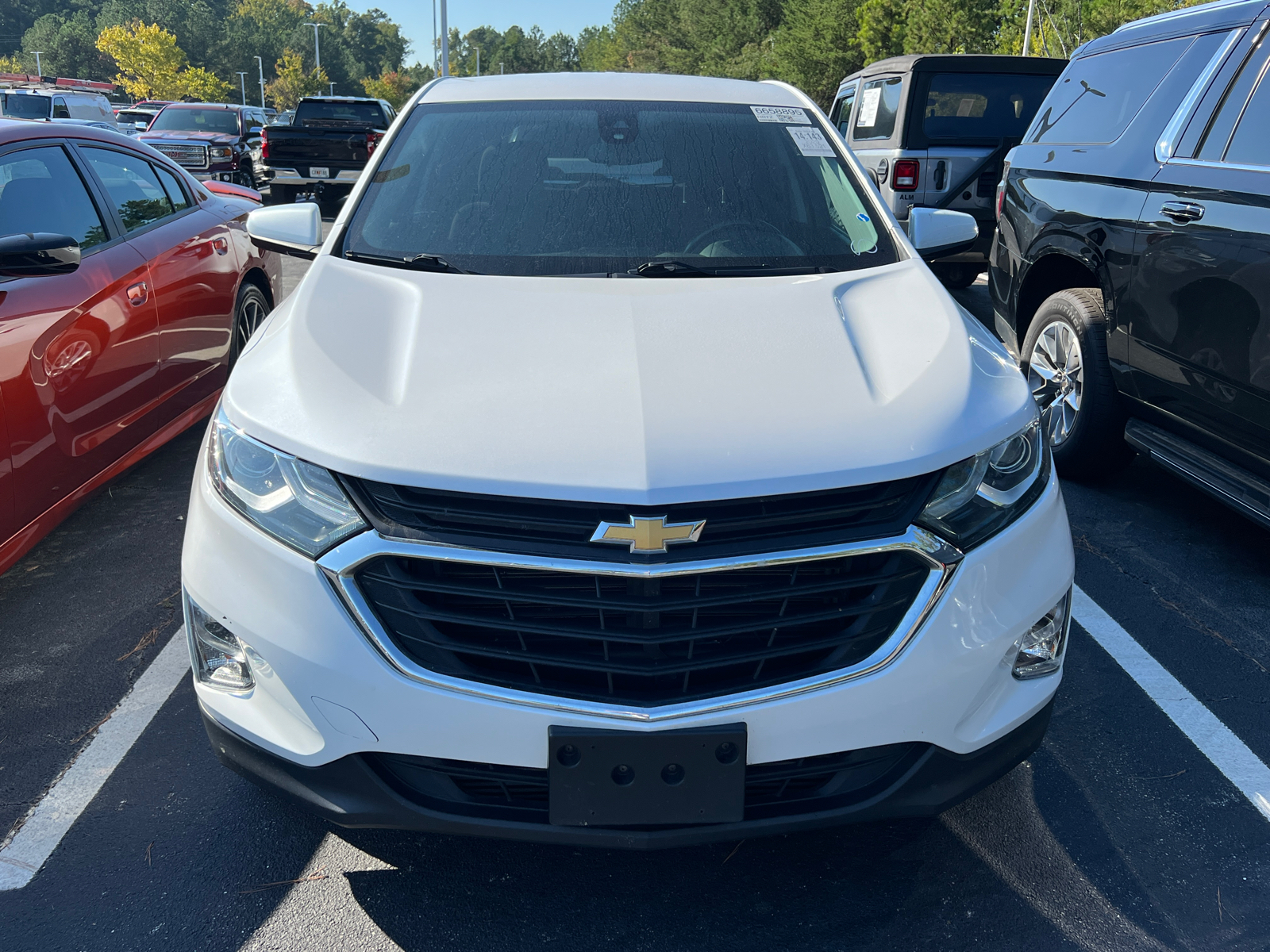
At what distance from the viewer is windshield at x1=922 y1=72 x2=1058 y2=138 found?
8797mm

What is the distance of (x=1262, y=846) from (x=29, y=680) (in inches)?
130

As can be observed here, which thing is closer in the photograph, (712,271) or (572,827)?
(572,827)

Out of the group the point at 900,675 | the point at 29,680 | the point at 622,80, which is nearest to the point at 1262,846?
the point at 900,675

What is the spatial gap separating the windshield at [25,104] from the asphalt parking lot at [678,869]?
2118 centimetres

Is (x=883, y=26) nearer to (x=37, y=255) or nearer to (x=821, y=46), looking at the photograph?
(x=821, y=46)

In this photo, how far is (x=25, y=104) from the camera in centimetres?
2039

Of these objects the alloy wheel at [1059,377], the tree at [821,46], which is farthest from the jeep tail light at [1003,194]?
the tree at [821,46]

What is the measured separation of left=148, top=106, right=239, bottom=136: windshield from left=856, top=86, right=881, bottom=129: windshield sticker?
15243 millimetres

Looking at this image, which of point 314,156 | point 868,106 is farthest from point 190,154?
point 868,106

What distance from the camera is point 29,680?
3.07 metres

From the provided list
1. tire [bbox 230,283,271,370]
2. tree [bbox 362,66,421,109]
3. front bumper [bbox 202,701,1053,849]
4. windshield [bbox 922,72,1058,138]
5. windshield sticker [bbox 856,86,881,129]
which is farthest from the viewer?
tree [bbox 362,66,421,109]

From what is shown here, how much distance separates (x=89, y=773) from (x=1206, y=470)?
359 centimetres

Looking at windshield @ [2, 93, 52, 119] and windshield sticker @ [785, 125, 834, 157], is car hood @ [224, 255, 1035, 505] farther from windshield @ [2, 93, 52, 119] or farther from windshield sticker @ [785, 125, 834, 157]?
windshield @ [2, 93, 52, 119]

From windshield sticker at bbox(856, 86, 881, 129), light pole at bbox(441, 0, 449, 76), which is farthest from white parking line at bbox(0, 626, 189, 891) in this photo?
light pole at bbox(441, 0, 449, 76)
